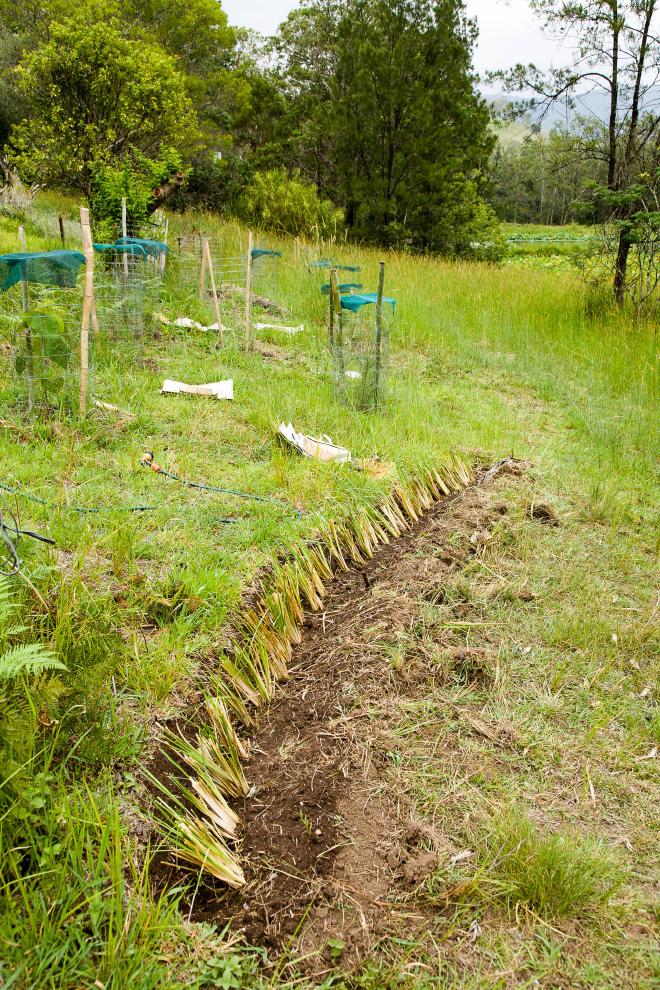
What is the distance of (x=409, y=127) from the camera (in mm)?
12281

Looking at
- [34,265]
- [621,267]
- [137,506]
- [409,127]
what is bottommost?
[137,506]

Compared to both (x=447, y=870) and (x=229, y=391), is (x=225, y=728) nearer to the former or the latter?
(x=447, y=870)

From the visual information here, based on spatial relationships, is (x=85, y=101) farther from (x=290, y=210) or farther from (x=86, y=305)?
(x=86, y=305)

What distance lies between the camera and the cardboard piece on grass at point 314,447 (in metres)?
3.75

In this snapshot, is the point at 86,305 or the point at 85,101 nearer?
the point at 86,305

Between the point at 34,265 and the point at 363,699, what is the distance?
318 centimetres

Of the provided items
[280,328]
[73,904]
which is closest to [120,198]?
[280,328]

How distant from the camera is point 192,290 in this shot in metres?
7.51

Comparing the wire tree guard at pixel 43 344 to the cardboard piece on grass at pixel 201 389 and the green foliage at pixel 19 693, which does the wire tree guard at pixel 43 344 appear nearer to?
the cardboard piece on grass at pixel 201 389

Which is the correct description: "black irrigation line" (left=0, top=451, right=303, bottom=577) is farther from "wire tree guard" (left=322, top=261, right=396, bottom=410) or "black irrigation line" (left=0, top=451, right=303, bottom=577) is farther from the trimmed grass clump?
the trimmed grass clump

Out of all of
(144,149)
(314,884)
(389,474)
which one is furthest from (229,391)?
(144,149)

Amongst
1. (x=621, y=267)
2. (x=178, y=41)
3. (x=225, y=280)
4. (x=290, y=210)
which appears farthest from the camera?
(x=178, y=41)

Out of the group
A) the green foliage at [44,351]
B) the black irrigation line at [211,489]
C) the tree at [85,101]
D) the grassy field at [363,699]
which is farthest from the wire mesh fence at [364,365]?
the tree at [85,101]

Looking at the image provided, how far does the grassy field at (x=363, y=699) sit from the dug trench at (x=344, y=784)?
49mm
